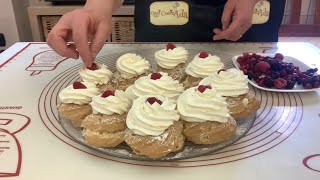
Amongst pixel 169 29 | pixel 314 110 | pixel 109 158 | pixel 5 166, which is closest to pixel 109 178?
pixel 109 158

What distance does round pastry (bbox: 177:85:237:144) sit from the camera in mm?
779

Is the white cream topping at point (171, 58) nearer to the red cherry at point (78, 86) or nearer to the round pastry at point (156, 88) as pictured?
the round pastry at point (156, 88)

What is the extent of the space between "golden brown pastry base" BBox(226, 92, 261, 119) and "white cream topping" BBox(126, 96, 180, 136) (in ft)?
0.52

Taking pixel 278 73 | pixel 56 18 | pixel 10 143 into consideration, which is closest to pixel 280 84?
pixel 278 73

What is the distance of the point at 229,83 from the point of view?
920 mm

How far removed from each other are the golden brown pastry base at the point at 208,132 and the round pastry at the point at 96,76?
346 mm

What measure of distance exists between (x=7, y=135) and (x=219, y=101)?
0.50m

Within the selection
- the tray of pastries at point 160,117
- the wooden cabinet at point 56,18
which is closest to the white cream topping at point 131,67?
the tray of pastries at point 160,117

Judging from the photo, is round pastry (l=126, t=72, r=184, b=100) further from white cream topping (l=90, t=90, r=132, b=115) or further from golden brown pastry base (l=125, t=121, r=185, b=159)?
golden brown pastry base (l=125, t=121, r=185, b=159)

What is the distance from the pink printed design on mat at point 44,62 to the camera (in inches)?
49.6

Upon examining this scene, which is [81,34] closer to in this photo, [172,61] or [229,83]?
[172,61]

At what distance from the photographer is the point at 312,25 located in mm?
3371

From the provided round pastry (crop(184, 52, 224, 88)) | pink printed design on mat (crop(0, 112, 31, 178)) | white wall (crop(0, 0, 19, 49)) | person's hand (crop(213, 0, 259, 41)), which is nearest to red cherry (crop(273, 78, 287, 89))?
round pastry (crop(184, 52, 224, 88))

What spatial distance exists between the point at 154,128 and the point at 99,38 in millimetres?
422
